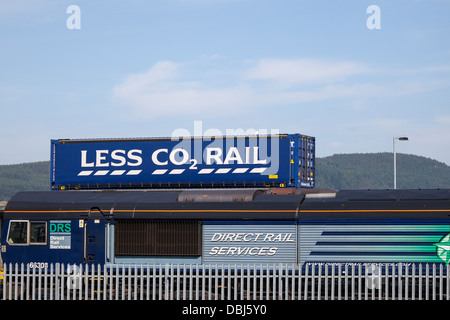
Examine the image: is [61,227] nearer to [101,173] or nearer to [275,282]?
[275,282]

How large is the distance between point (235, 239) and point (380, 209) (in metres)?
4.69

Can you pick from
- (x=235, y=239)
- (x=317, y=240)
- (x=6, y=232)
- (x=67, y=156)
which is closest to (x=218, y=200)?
(x=235, y=239)

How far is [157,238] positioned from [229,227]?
246cm

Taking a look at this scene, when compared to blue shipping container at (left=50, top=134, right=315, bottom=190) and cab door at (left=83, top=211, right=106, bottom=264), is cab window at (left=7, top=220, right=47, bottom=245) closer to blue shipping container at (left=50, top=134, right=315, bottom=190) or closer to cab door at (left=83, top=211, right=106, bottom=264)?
cab door at (left=83, top=211, right=106, bottom=264)

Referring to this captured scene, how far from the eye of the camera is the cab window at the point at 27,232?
85.3ft

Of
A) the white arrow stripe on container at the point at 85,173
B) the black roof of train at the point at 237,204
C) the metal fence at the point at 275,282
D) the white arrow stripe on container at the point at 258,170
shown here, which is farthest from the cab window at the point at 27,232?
the white arrow stripe on container at the point at 258,170

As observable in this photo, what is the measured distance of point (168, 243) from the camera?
82.7 feet

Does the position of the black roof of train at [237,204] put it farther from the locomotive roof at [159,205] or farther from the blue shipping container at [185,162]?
the blue shipping container at [185,162]

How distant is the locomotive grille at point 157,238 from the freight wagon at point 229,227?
0.11 feet

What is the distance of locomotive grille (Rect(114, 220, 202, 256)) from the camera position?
→ 25016 millimetres

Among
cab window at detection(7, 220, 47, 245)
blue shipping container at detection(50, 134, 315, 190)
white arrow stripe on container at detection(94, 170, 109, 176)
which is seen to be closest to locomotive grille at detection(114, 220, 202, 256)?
cab window at detection(7, 220, 47, 245)

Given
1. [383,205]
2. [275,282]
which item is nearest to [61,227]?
[275,282]

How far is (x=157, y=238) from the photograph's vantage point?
996 inches
